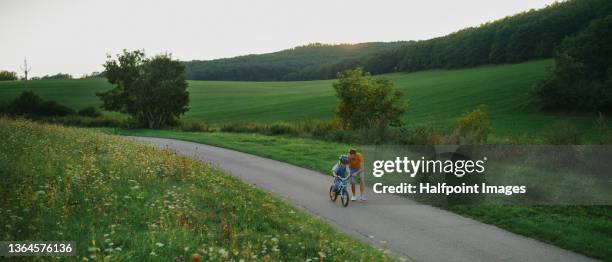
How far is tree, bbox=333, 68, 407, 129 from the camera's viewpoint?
34.4m

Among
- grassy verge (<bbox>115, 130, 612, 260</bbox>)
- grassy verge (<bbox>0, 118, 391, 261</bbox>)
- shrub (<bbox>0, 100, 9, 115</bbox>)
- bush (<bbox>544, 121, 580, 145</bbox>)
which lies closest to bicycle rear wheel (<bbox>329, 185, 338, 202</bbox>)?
grassy verge (<bbox>0, 118, 391, 261</bbox>)

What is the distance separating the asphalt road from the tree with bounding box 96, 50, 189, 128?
38599mm

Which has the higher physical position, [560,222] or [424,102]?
[424,102]

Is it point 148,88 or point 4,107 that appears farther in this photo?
point 4,107

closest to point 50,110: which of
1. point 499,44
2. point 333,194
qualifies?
point 333,194

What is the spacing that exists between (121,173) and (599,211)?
508 inches

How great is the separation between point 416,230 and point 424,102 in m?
59.1

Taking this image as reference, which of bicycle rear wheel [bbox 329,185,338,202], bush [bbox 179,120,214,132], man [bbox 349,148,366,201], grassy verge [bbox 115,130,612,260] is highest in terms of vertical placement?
man [bbox 349,148,366,201]

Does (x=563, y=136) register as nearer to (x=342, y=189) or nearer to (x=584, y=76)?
(x=342, y=189)

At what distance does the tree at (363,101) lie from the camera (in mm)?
34375

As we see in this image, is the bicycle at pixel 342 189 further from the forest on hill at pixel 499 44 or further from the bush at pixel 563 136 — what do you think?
the forest on hill at pixel 499 44

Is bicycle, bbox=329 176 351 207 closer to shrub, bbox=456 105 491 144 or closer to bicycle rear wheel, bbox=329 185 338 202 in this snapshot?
bicycle rear wheel, bbox=329 185 338 202

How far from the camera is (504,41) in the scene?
102 m

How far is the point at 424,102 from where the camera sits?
6769 cm
